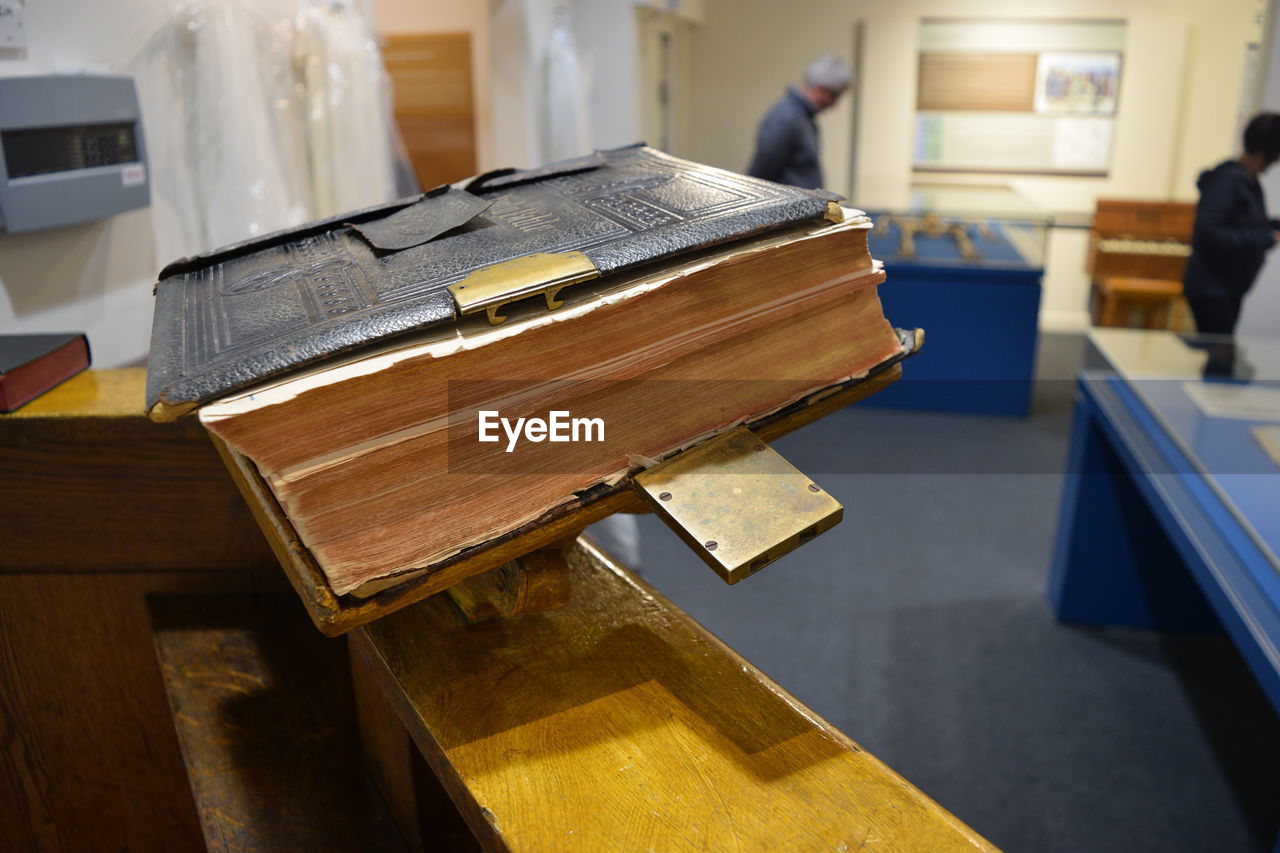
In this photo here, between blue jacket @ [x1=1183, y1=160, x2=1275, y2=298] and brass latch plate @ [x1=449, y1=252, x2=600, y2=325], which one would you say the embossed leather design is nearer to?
brass latch plate @ [x1=449, y1=252, x2=600, y2=325]

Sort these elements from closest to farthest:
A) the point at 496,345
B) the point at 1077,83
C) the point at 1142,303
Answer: the point at 496,345
the point at 1142,303
the point at 1077,83

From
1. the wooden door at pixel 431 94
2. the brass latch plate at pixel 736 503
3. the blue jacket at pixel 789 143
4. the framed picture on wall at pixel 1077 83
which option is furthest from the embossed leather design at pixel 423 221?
the framed picture on wall at pixel 1077 83

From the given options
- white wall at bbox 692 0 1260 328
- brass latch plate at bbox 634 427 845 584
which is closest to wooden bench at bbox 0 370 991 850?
brass latch plate at bbox 634 427 845 584

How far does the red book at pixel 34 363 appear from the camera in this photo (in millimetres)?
841

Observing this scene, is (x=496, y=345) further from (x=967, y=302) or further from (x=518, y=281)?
(x=967, y=302)

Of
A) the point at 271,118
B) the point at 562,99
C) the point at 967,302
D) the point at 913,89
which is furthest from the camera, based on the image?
the point at 913,89

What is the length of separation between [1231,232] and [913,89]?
252 centimetres

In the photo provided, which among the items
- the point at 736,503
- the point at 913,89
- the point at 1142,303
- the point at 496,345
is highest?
the point at 913,89

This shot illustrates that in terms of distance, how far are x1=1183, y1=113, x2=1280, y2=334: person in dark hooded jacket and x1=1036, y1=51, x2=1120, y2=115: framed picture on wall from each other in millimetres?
2247

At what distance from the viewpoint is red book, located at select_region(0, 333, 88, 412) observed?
84 centimetres

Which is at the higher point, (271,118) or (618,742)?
(271,118)

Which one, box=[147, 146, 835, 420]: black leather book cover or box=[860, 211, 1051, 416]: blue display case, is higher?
box=[147, 146, 835, 420]: black leather book cover

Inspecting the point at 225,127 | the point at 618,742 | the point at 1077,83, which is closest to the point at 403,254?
the point at 618,742

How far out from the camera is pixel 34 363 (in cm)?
87
